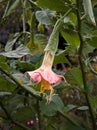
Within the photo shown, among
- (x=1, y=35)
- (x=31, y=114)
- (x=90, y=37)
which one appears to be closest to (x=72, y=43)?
(x=90, y=37)

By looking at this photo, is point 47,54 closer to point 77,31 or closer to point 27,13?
point 77,31

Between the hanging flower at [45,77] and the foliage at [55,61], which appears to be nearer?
the hanging flower at [45,77]

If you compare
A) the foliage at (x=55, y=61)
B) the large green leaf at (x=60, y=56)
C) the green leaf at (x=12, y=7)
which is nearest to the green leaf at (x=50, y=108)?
the foliage at (x=55, y=61)

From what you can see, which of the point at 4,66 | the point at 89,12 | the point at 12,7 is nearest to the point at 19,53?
the point at 4,66

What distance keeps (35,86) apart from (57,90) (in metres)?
0.09

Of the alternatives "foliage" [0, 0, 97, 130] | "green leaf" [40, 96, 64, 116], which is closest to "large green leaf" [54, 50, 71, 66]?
"foliage" [0, 0, 97, 130]

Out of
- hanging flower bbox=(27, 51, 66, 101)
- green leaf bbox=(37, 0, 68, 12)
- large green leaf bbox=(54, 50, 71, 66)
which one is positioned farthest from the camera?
large green leaf bbox=(54, 50, 71, 66)

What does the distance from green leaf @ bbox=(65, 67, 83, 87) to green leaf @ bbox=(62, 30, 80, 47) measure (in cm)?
7

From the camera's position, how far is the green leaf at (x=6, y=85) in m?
0.96

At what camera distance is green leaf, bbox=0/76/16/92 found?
37.7 inches

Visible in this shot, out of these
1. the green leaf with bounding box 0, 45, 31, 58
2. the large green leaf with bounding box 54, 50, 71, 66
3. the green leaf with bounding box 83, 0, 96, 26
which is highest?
the green leaf with bounding box 83, 0, 96, 26

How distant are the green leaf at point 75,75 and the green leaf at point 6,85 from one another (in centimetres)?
15

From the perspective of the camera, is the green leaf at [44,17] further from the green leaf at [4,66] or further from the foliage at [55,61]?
the green leaf at [4,66]

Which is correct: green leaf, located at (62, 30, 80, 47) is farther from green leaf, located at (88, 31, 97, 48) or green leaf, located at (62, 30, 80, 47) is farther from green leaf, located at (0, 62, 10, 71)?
green leaf, located at (0, 62, 10, 71)
